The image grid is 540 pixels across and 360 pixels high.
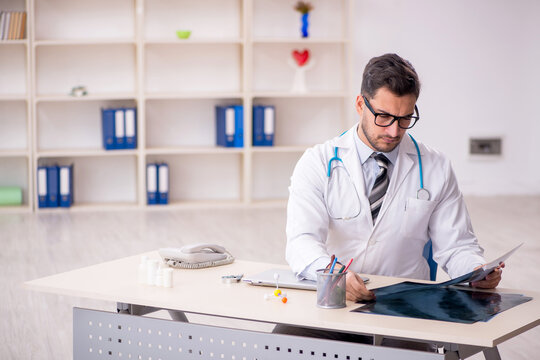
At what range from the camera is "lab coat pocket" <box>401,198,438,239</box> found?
236 cm

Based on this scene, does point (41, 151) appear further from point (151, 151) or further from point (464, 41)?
point (464, 41)

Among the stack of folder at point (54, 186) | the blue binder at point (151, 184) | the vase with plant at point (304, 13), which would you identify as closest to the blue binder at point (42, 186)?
the stack of folder at point (54, 186)

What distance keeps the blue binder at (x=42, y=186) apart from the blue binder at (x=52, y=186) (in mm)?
24

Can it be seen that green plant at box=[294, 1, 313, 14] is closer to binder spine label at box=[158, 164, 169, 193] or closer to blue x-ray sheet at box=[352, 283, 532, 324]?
binder spine label at box=[158, 164, 169, 193]

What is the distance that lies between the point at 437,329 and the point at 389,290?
1.17 feet

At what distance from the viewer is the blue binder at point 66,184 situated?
6.38 metres

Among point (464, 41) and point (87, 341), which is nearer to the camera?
point (87, 341)

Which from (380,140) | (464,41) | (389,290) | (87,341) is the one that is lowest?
(87,341)

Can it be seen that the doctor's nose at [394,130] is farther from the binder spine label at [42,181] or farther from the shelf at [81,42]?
the binder spine label at [42,181]

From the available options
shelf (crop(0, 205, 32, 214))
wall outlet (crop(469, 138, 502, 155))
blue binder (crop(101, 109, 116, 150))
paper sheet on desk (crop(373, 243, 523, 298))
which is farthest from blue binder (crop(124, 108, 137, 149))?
paper sheet on desk (crop(373, 243, 523, 298))

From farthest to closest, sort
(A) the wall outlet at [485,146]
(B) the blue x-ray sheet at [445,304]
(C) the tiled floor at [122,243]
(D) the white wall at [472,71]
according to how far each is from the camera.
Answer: (A) the wall outlet at [485,146], (D) the white wall at [472,71], (C) the tiled floor at [122,243], (B) the blue x-ray sheet at [445,304]

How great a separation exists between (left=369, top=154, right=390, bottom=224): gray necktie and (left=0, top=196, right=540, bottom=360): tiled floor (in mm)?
1123

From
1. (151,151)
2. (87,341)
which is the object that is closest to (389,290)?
(87,341)

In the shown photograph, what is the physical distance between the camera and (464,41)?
7020 mm
